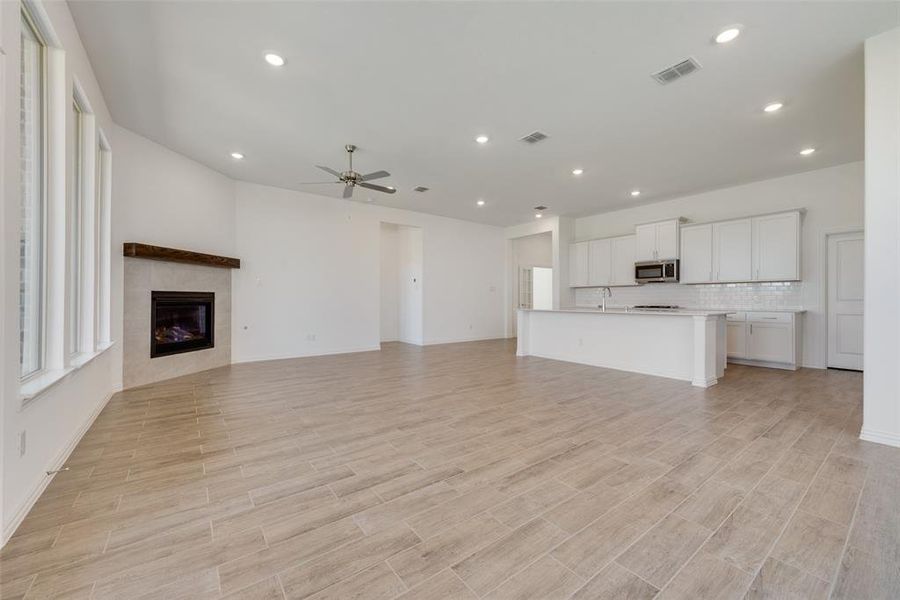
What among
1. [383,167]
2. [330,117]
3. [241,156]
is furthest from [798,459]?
[241,156]

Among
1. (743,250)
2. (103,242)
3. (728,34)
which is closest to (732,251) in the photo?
(743,250)

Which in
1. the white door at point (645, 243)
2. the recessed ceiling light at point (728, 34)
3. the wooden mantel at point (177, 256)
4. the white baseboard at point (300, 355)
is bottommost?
the white baseboard at point (300, 355)

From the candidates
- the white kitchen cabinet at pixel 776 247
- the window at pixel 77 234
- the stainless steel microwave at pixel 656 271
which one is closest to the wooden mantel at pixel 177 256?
the window at pixel 77 234

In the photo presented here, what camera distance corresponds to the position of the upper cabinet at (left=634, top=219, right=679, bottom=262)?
6.65 metres

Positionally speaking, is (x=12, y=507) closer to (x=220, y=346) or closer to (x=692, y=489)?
(x=692, y=489)

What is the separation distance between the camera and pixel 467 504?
1901 millimetres

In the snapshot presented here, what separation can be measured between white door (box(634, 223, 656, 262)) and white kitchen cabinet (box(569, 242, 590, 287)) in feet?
3.71

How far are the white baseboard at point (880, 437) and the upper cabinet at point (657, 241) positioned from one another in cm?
443

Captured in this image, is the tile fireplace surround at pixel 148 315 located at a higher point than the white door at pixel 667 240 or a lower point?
lower

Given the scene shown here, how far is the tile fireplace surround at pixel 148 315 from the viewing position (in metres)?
4.32

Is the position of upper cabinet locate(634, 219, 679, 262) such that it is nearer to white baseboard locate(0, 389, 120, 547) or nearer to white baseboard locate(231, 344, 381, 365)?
white baseboard locate(231, 344, 381, 365)

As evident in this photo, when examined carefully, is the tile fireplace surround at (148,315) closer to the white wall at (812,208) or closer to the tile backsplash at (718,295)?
the tile backsplash at (718,295)

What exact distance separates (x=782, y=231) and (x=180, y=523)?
7.75 meters

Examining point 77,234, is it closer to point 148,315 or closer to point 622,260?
point 148,315
